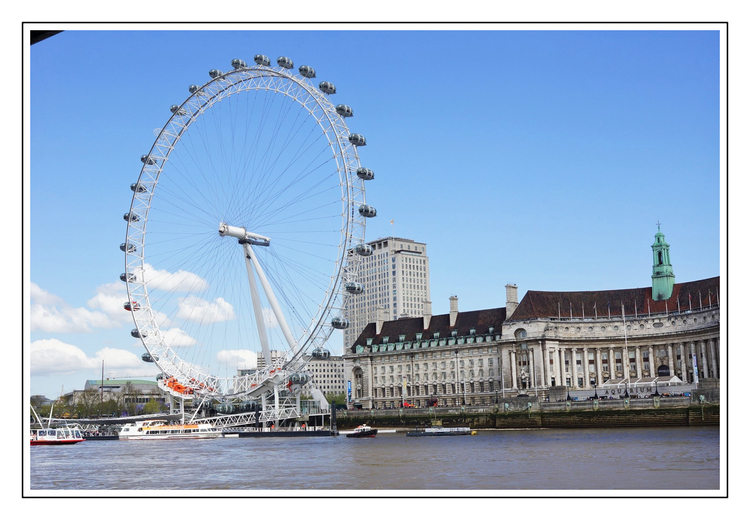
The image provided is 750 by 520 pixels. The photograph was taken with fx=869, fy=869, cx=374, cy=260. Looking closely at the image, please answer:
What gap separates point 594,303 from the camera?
10844 centimetres

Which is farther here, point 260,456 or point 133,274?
point 133,274

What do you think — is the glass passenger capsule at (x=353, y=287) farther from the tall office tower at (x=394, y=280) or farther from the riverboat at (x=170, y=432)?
the tall office tower at (x=394, y=280)

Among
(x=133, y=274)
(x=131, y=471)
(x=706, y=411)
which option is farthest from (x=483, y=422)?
(x=131, y=471)

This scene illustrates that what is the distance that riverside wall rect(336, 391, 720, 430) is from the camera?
7156 centimetres

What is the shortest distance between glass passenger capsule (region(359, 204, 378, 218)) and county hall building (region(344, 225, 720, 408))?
39.9 m

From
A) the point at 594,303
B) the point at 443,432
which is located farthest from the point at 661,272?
the point at 443,432

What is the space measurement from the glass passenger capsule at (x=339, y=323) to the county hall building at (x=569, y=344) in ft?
117

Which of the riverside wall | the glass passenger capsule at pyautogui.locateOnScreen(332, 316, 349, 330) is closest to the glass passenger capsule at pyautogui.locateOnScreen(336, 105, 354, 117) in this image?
the glass passenger capsule at pyautogui.locateOnScreen(332, 316, 349, 330)

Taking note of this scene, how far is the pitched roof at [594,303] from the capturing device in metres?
104

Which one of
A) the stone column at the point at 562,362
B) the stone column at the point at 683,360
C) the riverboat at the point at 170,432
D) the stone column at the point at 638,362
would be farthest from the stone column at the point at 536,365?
the riverboat at the point at 170,432

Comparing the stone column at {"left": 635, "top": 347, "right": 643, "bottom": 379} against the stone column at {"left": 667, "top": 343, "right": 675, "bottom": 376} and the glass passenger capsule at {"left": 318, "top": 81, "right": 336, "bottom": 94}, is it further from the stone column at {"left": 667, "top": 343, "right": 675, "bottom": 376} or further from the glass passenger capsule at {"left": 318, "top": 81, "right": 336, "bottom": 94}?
the glass passenger capsule at {"left": 318, "top": 81, "right": 336, "bottom": 94}

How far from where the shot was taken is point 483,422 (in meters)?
87.1
